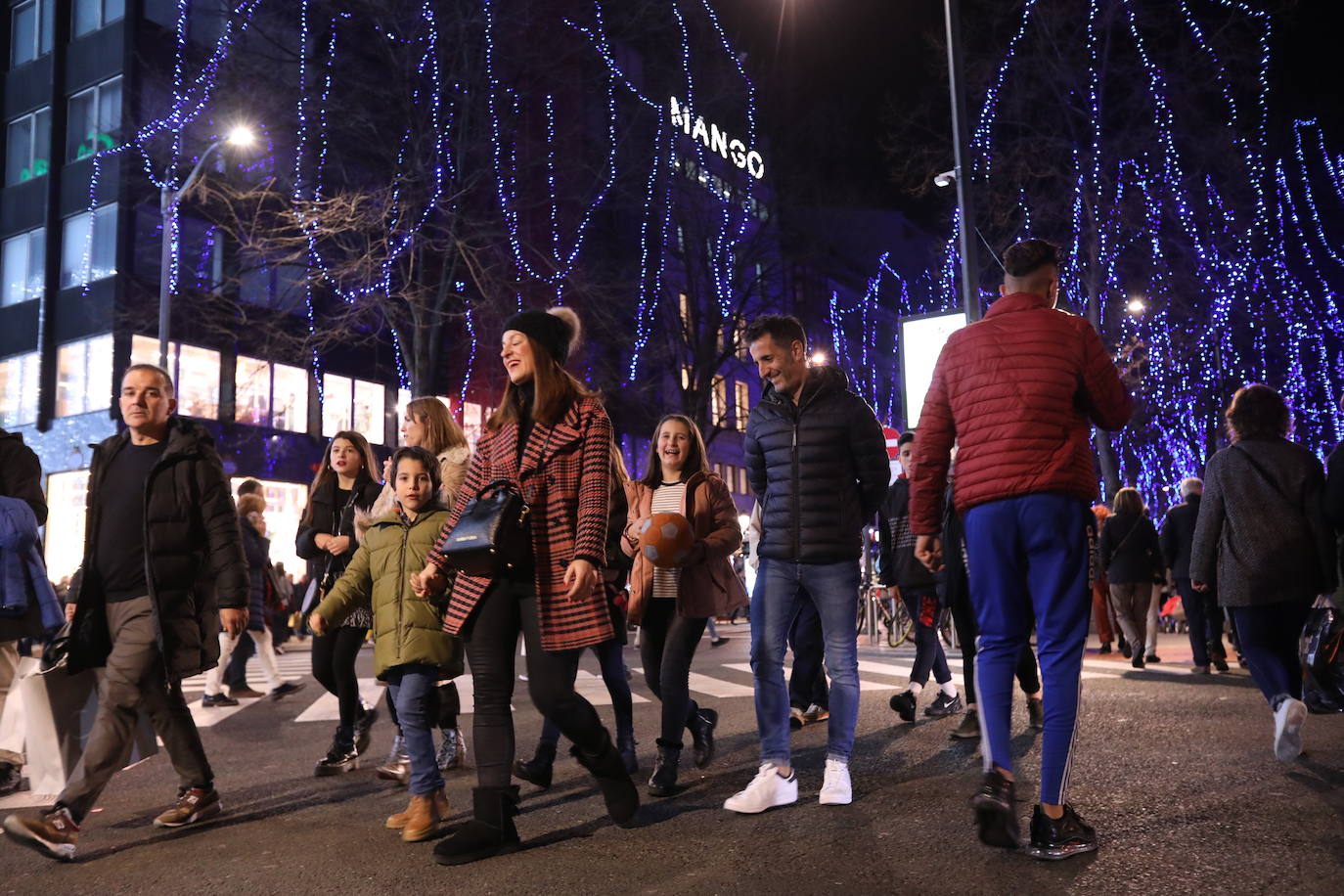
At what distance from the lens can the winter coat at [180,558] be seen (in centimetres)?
533

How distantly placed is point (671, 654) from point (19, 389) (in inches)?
1161

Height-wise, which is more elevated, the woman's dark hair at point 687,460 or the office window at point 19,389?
the office window at point 19,389

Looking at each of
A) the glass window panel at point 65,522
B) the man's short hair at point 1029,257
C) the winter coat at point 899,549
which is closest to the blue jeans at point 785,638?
the man's short hair at point 1029,257

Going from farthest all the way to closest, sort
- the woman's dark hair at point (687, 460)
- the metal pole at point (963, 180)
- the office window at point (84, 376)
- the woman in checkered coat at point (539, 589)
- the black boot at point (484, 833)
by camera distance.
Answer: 1. the office window at point (84, 376)
2. the metal pole at point (963, 180)
3. the woman's dark hair at point (687, 460)
4. the woman in checkered coat at point (539, 589)
5. the black boot at point (484, 833)

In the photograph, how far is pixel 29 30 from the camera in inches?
1296

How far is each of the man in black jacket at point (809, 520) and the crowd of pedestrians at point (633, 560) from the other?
1cm

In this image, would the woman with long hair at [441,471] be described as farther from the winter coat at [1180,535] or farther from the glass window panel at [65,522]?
the glass window panel at [65,522]

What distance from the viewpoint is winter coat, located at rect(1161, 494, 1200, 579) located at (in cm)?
1252

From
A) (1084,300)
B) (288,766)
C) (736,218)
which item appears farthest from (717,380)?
(288,766)

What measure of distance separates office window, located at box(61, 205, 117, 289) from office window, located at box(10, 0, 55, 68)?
5209mm

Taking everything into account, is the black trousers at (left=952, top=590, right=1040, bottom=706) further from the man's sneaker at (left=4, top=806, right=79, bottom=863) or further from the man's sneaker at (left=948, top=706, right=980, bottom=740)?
the man's sneaker at (left=4, top=806, right=79, bottom=863)

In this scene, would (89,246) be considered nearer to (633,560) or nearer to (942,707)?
(942,707)

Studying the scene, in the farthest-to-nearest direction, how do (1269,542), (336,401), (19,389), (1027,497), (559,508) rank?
(336,401), (19,389), (1269,542), (559,508), (1027,497)

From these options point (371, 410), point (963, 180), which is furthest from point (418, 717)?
point (371, 410)
